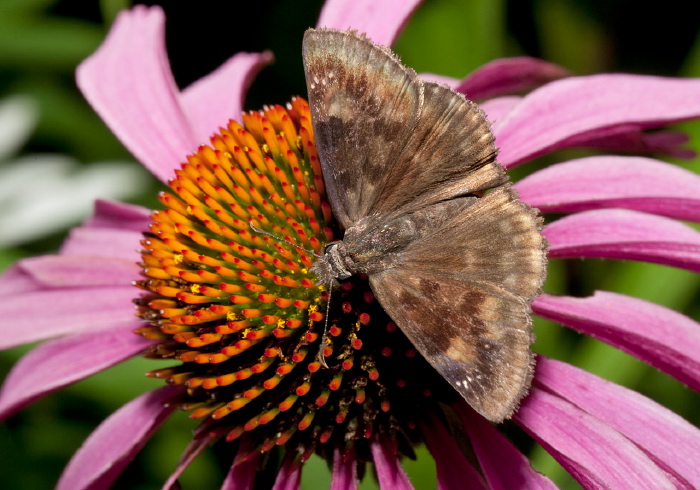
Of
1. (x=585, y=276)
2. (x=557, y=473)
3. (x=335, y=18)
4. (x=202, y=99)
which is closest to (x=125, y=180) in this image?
(x=202, y=99)

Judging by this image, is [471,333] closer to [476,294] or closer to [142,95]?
Answer: [476,294]

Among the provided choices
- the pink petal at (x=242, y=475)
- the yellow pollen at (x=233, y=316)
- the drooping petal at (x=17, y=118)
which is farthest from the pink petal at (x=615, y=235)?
→ the drooping petal at (x=17, y=118)

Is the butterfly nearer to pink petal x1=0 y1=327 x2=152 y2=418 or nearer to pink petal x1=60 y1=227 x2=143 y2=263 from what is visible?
pink petal x1=0 y1=327 x2=152 y2=418

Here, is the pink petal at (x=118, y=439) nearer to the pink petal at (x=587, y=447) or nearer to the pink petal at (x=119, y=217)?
the pink petal at (x=119, y=217)

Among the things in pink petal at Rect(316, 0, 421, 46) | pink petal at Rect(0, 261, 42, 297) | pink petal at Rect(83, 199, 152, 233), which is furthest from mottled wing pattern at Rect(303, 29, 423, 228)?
pink petal at Rect(0, 261, 42, 297)

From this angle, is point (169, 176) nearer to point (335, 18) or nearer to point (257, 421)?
point (335, 18)
